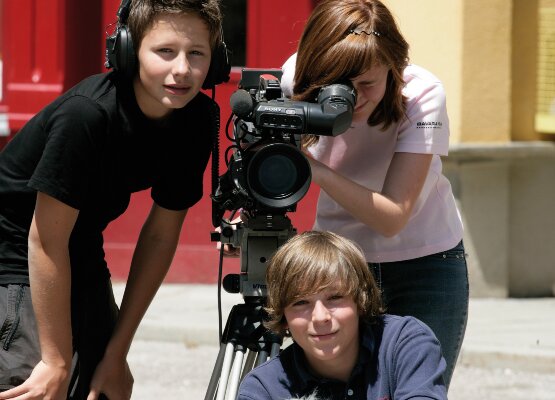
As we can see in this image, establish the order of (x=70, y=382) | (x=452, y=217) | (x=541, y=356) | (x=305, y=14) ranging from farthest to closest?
(x=305, y=14) → (x=541, y=356) → (x=452, y=217) → (x=70, y=382)

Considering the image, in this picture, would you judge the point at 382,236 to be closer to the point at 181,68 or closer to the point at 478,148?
the point at 181,68

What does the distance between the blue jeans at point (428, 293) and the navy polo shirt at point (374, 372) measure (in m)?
0.37

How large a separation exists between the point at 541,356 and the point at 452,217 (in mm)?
2955

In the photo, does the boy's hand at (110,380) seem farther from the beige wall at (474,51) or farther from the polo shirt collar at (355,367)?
the beige wall at (474,51)

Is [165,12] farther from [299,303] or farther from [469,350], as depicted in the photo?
[469,350]

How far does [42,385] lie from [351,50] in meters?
1.07

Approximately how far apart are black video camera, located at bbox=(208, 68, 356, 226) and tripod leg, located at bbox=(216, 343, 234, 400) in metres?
0.38

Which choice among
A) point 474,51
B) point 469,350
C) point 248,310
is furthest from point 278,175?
point 474,51

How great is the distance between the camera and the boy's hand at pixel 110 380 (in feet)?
10.0

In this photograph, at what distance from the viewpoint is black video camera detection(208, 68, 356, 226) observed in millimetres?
2795

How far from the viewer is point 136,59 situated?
2.85 m

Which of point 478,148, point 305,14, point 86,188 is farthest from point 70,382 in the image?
point 305,14

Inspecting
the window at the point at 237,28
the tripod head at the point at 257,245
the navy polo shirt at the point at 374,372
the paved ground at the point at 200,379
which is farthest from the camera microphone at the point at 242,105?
the window at the point at 237,28

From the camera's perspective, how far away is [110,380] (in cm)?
310
